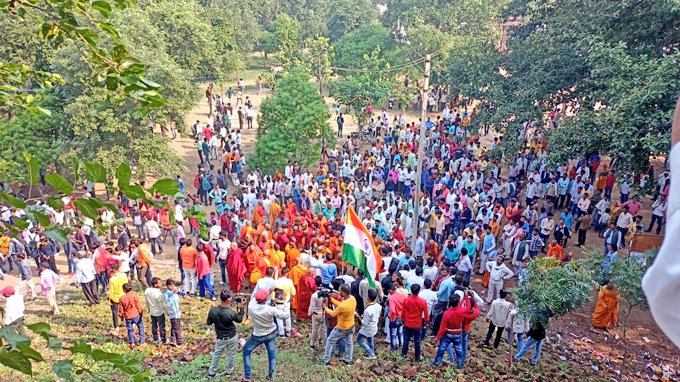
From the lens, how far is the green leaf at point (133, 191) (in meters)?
1.93

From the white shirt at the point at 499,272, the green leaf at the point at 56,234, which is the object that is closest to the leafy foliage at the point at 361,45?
the white shirt at the point at 499,272

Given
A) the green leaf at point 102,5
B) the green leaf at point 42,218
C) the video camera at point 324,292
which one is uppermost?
the green leaf at point 102,5

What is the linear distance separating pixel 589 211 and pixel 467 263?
4.96 meters

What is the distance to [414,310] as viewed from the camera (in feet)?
25.3

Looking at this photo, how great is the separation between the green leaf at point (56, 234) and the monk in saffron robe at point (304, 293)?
274 inches

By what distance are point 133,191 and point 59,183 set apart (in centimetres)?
25

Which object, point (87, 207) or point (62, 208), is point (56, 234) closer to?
point (62, 208)

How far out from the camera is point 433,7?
30281mm

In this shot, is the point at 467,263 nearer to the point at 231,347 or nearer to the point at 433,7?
the point at 231,347

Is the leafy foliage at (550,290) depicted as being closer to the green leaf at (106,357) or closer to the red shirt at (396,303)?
the red shirt at (396,303)

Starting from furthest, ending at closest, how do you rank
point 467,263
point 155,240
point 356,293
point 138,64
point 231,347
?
point 155,240 < point 467,263 < point 356,293 < point 231,347 < point 138,64

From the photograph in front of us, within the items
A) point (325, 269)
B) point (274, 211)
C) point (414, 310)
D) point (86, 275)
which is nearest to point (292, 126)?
point (274, 211)

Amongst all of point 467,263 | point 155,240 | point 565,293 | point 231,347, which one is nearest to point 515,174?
point 467,263

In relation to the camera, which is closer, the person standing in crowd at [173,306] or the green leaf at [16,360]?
the green leaf at [16,360]
